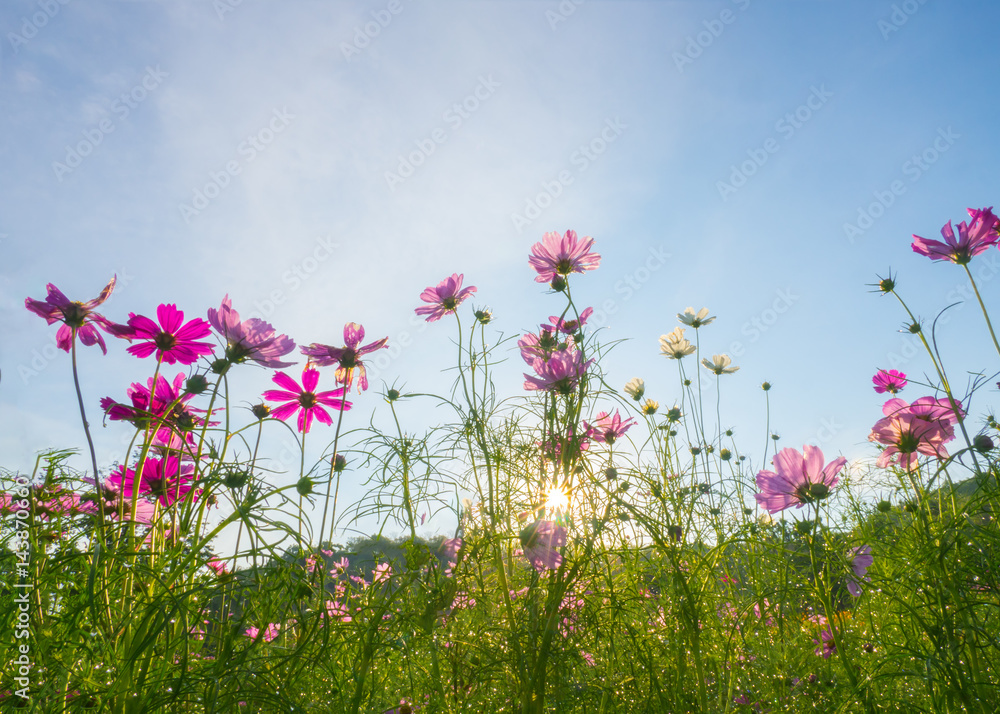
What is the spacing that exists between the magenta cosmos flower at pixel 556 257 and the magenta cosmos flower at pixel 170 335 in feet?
2.72

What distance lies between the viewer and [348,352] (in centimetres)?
127

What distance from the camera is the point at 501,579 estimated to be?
955 millimetres

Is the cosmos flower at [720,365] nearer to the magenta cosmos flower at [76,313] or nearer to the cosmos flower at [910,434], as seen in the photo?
the cosmos flower at [910,434]

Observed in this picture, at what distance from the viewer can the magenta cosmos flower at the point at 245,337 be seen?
3.06ft

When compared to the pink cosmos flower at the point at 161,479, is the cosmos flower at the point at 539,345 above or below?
above

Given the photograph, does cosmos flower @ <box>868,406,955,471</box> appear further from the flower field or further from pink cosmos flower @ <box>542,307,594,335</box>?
pink cosmos flower @ <box>542,307,594,335</box>

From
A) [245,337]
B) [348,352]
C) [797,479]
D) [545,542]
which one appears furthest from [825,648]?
[245,337]

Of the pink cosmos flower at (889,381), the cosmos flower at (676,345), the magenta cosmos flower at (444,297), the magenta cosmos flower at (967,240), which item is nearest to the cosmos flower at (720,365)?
the cosmos flower at (676,345)

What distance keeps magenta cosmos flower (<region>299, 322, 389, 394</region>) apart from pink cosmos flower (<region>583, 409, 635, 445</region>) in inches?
22.7

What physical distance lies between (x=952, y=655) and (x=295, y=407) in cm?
130

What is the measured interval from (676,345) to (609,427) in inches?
45.4

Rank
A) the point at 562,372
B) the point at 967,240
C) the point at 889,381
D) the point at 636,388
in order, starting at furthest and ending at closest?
Answer: the point at 636,388
the point at 889,381
the point at 967,240
the point at 562,372

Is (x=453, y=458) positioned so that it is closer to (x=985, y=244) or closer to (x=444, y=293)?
(x=444, y=293)

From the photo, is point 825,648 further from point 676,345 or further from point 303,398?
point 303,398
